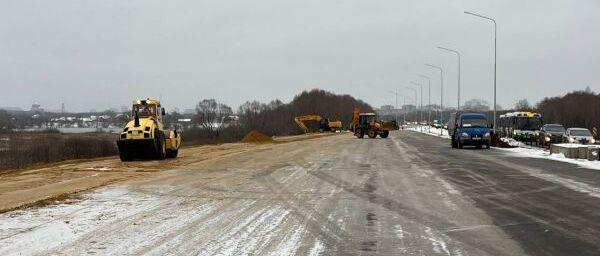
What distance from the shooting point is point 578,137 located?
39.8m

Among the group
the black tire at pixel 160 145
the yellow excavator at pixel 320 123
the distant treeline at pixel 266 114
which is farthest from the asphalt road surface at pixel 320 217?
the yellow excavator at pixel 320 123

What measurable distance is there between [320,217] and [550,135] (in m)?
35.4

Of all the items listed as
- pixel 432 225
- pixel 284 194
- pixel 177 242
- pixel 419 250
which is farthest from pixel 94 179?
pixel 419 250

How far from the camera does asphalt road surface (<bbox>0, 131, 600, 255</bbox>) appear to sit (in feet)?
27.3

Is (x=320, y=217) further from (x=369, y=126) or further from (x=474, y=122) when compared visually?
(x=369, y=126)

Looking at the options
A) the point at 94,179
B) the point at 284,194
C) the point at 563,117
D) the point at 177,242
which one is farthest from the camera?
the point at 563,117

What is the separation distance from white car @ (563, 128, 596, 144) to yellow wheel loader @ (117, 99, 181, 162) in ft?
86.7

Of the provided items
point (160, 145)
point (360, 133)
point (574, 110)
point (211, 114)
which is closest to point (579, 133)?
point (360, 133)

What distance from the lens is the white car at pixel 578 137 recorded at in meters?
39.4

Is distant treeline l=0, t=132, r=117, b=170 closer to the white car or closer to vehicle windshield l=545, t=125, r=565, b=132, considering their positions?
the white car

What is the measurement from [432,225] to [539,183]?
27.7ft

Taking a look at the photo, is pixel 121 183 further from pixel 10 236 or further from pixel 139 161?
pixel 139 161

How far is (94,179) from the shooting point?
1828 centimetres

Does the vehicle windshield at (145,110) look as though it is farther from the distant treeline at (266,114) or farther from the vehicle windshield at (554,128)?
the distant treeline at (266,114)
